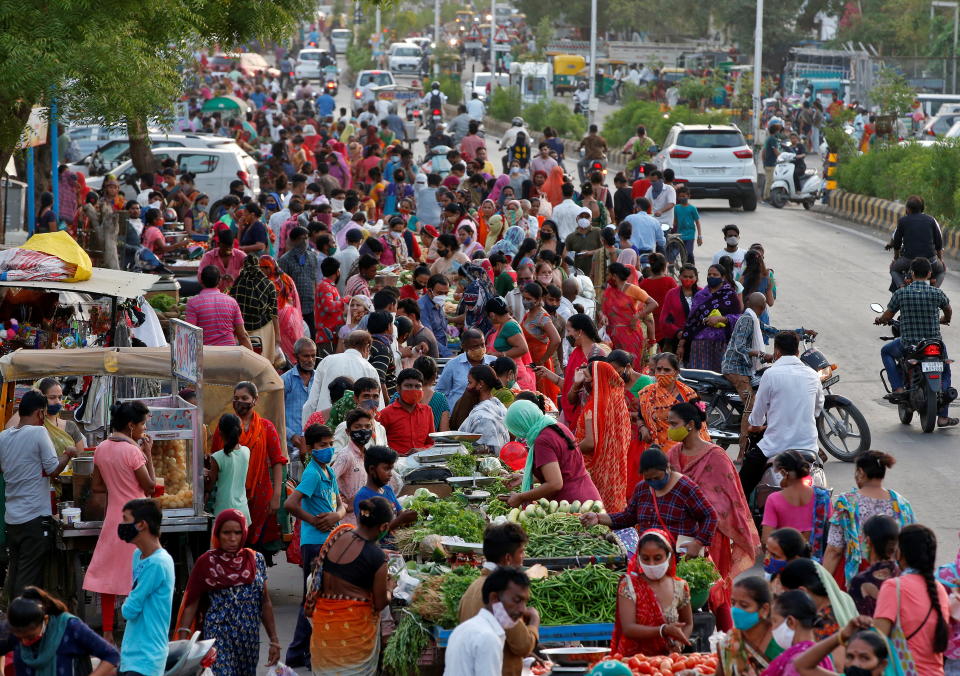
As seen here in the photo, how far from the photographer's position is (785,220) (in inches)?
1173

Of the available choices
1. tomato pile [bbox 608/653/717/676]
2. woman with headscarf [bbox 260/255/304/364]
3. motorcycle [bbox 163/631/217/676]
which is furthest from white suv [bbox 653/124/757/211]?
motorcycle [bbox 163/631/217/676]

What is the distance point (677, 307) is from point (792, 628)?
8.82 m

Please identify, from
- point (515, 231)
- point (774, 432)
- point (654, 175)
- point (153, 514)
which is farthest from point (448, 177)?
point (153, 514)

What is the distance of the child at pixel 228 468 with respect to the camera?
30.7 ft

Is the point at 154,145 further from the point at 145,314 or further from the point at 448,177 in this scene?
the point at 145,314

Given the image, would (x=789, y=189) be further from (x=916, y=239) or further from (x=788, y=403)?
(x=788, y=403)

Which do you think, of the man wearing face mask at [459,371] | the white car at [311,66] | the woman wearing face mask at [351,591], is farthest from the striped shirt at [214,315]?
the white car at [311,66]

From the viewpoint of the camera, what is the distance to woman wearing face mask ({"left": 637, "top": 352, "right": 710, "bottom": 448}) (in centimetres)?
1023

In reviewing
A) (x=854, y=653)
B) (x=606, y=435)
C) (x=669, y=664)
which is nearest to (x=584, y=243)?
(x=606, y=435)

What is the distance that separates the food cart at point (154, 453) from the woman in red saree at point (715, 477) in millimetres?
2905

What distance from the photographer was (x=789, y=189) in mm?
32125

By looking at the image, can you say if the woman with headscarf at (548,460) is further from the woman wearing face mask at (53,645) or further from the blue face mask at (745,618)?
the woman wearing face mask at (53,645)

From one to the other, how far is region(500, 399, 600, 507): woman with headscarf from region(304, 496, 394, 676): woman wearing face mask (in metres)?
1.51

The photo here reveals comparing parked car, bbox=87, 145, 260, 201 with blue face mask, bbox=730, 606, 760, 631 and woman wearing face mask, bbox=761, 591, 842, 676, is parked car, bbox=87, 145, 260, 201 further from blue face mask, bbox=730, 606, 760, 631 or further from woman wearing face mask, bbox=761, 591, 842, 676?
woman wearing face mask, bbox=761, 591, 842, 676
